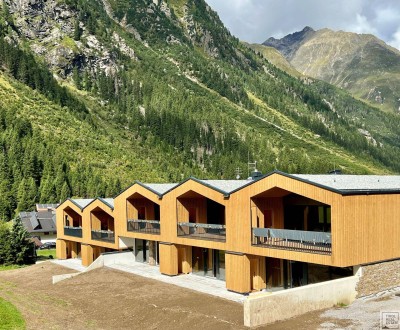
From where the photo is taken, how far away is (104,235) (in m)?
40.1

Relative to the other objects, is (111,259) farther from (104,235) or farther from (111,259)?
(104,235)

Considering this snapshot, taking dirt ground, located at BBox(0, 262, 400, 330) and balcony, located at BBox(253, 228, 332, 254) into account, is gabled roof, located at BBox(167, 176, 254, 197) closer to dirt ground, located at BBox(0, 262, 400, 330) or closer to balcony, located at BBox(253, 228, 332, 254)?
balcony, located at BBox(253, 228, 332, 254)

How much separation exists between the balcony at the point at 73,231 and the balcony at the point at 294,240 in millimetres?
23864

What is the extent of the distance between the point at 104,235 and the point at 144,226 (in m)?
6.17

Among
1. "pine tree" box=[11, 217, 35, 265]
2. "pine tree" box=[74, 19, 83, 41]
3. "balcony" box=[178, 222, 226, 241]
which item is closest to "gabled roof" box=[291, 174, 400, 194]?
"balcony" box=[178, 222, 226, 241]

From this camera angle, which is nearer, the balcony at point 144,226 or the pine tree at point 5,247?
the balcony at point 144,226

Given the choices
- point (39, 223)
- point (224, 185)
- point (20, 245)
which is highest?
point (224, 185)

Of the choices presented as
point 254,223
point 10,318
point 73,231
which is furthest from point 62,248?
point 254,223

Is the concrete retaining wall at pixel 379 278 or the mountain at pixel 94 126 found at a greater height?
the mountain at pixel 94 126

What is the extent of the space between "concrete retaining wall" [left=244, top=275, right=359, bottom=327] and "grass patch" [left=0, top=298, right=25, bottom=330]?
1123 centimetres

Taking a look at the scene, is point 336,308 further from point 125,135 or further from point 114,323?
point 125,135

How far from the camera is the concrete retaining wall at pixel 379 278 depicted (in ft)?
70.0

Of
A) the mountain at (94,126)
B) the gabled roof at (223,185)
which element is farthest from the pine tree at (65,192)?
the gabled roof at (223,185)

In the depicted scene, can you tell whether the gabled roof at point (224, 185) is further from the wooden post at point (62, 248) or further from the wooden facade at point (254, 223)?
the wooden post at point (62, 248)
